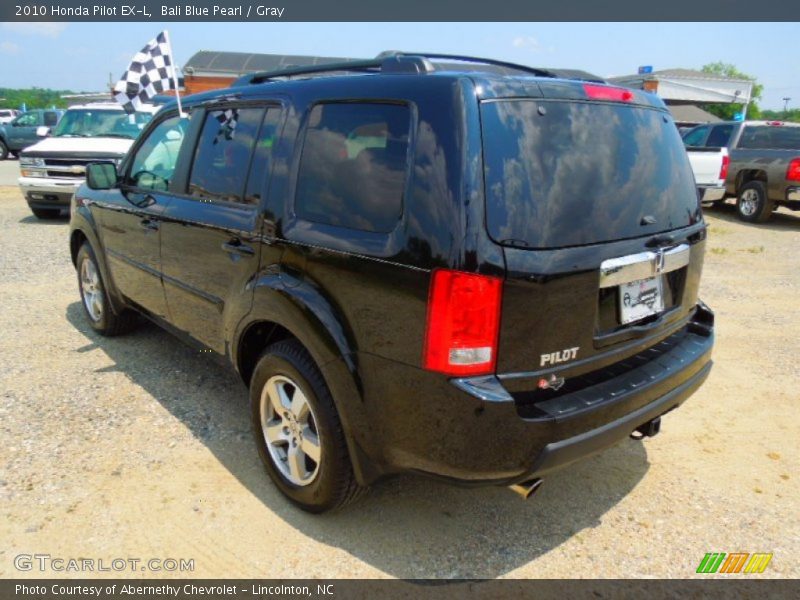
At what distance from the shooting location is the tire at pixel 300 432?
96.8 inches

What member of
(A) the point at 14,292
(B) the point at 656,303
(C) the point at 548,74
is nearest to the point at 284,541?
(B) the point at 656,303

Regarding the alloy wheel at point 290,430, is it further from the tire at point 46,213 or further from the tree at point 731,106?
the tree at point 731,106

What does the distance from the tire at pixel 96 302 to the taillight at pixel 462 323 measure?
343 cm

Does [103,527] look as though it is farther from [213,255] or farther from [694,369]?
[694,369]

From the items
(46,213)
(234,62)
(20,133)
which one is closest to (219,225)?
(46,213)

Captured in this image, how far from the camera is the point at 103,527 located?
8.68 ft

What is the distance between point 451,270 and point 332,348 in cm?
62

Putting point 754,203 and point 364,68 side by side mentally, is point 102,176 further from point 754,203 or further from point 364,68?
point 754,203

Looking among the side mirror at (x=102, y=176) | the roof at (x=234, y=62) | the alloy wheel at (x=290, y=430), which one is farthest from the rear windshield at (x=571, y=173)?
the roof at (x=234, y=62)

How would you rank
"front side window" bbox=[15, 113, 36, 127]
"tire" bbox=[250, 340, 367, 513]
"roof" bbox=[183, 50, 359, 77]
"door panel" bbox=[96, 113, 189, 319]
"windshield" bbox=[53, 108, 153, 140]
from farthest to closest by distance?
"roof" bbox=[183, 50, 359, 77], "front side window" bbox=[15, 113, 36, 127], "windshield" bbox=[53, 108, 153, 140], "door panel" bbox=[96, 113, 189, 319], "tire" bbox=[250, 340, 367, 513]

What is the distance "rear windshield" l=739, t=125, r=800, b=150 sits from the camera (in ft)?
36.9

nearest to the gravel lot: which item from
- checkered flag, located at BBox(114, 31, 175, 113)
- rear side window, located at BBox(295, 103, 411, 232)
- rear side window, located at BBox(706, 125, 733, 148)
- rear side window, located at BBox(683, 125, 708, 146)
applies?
rear side window, located at BBox(295, 103, 411, 232)

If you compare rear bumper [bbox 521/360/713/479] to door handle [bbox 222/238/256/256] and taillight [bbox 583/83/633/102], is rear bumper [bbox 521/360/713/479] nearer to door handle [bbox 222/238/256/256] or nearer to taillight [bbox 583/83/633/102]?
taillight [bbox 583/83/633/102]
